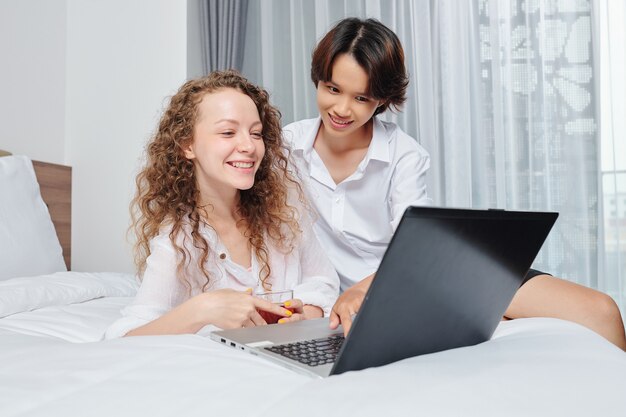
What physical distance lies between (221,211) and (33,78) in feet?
6.05

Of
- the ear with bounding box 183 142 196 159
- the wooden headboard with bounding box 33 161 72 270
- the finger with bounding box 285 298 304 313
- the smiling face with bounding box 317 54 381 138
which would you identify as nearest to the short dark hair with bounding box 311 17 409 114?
the smiling face with bounding box 317 54 381 138

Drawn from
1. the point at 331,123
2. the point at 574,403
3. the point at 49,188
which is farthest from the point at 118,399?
the point at 49,188

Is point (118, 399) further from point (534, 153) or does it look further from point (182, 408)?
point (534, 153)

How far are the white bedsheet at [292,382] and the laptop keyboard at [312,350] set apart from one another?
5 cm

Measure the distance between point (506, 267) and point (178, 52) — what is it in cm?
255

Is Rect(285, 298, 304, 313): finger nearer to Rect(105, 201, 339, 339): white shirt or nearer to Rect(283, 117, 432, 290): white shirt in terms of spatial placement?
Rect(105, 201, 339, 339): white shirt

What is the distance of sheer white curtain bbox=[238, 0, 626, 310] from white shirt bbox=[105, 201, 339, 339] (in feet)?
4.80

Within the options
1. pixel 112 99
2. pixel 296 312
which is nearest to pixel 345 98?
pixel 296 312

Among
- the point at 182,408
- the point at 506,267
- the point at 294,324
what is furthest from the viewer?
the point at 294,324

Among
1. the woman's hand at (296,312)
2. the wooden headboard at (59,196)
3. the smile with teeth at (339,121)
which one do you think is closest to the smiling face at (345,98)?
the smile with teeth at (339,121)

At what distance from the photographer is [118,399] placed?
0.61 metres

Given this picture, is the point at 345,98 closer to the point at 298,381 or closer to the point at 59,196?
the point at 298,381

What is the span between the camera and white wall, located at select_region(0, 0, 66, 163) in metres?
2.69

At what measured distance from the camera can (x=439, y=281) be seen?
0.73 meters
